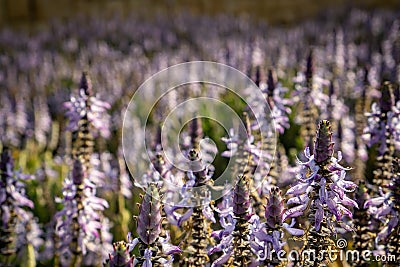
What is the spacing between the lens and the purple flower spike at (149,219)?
163cm

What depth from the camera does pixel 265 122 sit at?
2.70 metres

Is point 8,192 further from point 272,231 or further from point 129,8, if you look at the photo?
point 129,8

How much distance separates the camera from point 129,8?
46.0 ft

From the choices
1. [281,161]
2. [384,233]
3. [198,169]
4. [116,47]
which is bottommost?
[384,233]

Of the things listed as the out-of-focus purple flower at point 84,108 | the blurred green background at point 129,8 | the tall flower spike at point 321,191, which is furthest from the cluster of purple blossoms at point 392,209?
the blurred green background at point 129,8

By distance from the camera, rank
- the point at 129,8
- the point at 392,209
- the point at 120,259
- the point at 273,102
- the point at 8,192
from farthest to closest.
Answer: the point at 129,8, the point at 273,102, the point at 8,192, the point at 392,209, the point at 120,259

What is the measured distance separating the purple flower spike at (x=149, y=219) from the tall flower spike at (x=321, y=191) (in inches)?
15.0

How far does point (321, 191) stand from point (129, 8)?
1292cm

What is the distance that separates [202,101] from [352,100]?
4.28 feet

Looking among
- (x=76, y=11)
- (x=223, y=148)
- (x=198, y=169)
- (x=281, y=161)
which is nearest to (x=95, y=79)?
(x=223, y=148)

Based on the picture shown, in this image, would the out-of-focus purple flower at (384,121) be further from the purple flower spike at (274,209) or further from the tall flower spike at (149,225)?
the tall flower spike at (149,225)

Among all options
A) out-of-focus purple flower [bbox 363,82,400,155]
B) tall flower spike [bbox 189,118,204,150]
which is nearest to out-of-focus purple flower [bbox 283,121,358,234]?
out-of-focus purple flower [bbox 363,82,400,155]

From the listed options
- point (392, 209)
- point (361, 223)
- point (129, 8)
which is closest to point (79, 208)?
point (361, 223)

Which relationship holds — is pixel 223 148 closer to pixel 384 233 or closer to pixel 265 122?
pixel 265 122
